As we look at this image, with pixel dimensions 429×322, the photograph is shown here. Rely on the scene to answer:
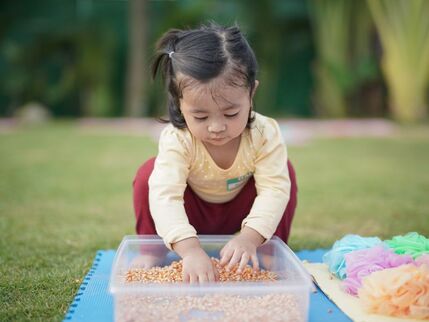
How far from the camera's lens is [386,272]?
1.58 m

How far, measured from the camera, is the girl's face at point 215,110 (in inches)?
66.2

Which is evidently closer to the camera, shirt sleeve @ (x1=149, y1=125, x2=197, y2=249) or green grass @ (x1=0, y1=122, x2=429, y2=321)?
shirt sleeve @ (x1=149, y1=125, x2=197, y2=249)

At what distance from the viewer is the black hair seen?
5.56ft

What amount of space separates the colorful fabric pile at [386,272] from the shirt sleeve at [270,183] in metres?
0.27

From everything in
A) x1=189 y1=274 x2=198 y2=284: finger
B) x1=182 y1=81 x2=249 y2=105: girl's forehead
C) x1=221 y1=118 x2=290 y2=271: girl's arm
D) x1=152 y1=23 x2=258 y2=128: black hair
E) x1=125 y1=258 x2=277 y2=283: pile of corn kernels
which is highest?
x1=152 y1=23 x2=258 y2=128: black hair

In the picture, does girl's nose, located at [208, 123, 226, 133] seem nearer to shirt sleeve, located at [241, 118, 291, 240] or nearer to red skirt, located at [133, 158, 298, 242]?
shirt sleeve, located at [241, 118, 291, 240]

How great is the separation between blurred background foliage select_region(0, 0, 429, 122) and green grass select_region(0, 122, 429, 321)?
2.77 m

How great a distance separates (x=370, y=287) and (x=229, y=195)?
2.21ft

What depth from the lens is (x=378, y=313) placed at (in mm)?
1561

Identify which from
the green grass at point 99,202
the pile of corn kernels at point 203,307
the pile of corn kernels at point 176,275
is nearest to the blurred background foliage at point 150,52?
the green grass at point 99,202

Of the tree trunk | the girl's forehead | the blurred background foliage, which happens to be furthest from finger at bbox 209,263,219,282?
the tree trunk

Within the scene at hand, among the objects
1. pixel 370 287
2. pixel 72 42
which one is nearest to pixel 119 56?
pixel 72 42

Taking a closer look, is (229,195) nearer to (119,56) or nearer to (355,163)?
(355,163)

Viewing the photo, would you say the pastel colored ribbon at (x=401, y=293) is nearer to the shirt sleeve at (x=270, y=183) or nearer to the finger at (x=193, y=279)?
the shirt sleeve at (x=270, y=183)
